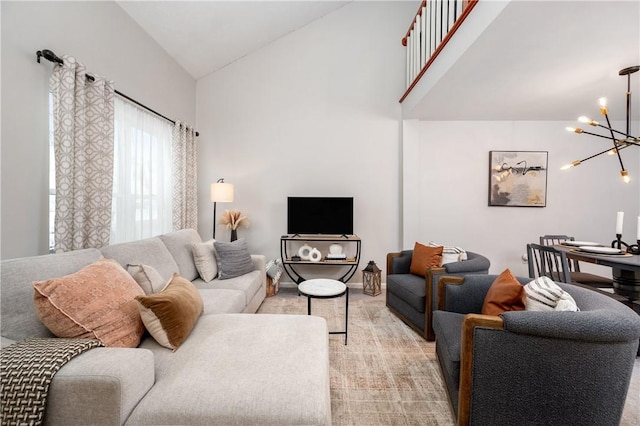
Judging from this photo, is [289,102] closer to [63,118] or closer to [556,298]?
[63,118]

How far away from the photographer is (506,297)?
65.2 inches

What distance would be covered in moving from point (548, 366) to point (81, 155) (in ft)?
9.91

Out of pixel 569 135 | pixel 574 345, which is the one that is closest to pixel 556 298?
pixel 574 345

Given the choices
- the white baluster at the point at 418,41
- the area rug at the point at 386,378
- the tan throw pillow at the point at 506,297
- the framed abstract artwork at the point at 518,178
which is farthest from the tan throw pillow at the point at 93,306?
the framed abstract artwork at the point at 518,178

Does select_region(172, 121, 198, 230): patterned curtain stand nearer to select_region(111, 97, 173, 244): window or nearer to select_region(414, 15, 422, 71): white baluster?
select_region(111, 97, 173, 244): window

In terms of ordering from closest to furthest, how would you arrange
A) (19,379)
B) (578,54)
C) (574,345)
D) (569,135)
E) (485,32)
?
(19,379), (574,345), (485,32), (578,54), (569,135)

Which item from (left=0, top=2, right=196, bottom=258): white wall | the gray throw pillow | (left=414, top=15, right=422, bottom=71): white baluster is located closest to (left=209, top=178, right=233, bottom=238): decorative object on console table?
the gray throw pillow

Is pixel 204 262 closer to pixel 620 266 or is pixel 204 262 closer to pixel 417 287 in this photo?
pixel 417 287

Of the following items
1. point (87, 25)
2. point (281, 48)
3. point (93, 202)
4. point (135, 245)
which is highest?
point (281, 48)

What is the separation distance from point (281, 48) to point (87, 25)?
2371mm

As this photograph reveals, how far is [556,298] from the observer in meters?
1.41

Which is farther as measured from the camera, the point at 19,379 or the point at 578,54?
the point at 578,54

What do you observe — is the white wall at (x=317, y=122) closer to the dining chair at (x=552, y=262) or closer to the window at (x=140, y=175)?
the window at (x=140, y=175)

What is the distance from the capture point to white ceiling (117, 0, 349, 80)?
9.25ft
